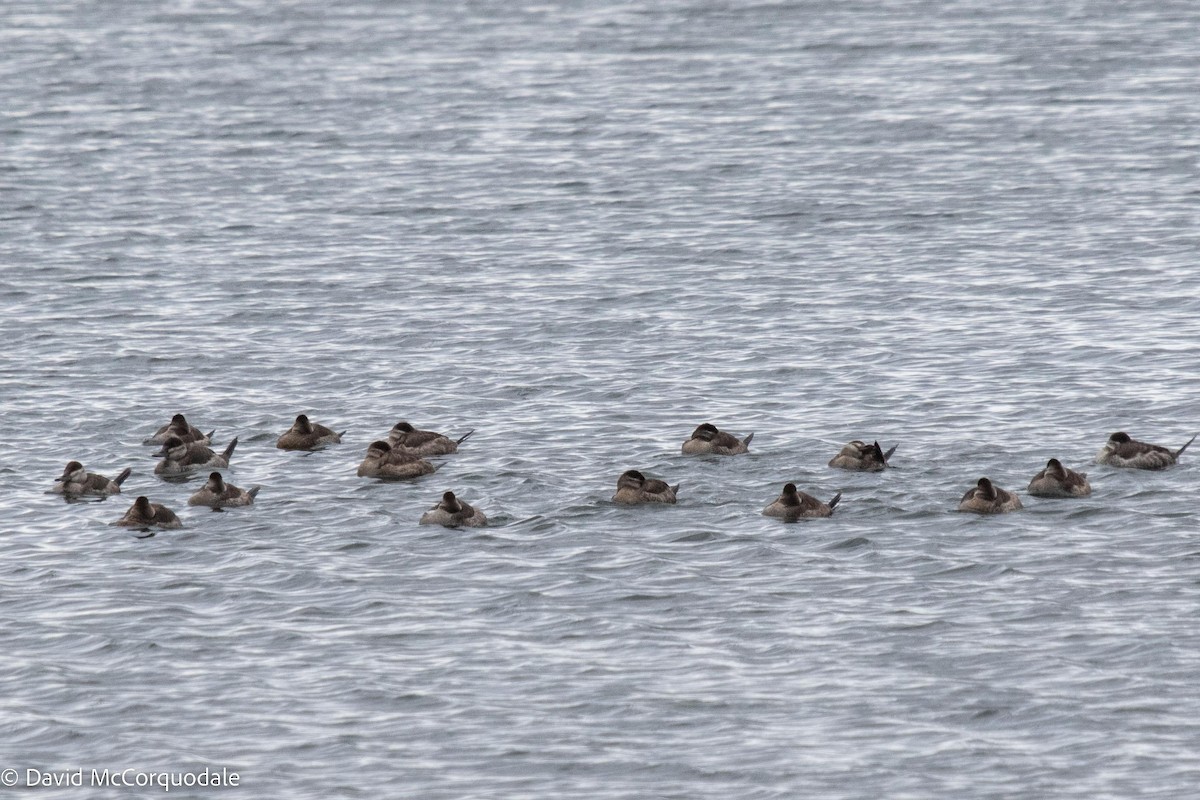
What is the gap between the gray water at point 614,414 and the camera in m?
19.1

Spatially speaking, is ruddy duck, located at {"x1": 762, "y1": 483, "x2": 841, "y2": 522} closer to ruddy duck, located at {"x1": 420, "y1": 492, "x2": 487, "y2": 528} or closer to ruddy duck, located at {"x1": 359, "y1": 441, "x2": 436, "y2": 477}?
ruddy duck, located at {"x1": 420, "y1": 492, "x2": 487, "y2": 528}

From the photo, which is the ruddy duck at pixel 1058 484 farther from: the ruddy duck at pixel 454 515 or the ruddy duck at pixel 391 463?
the ruddy duck at pixel 391 463

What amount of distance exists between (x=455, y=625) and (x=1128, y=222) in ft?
85.8

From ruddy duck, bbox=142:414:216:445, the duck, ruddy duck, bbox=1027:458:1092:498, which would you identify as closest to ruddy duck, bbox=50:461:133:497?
ruddy duck, bbox=142:414:216:445

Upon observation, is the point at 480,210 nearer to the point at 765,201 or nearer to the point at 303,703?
the point at 765,201

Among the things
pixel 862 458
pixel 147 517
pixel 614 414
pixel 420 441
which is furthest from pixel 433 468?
pixel 862 458

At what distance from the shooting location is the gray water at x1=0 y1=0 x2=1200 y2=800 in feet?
62.8

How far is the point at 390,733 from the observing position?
19.1 metres

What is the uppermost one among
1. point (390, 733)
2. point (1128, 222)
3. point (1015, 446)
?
point (1128, 222)

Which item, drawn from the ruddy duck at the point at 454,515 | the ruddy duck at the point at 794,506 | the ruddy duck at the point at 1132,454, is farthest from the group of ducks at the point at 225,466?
the ruddy duck at the point at 1132,454

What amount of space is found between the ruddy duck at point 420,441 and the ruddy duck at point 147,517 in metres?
3.82

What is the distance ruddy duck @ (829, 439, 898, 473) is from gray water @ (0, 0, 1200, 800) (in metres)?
0.20

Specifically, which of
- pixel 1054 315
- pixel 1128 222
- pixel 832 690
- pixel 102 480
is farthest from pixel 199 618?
pixel 1128 222

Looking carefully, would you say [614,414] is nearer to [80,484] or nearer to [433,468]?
[433,468]
